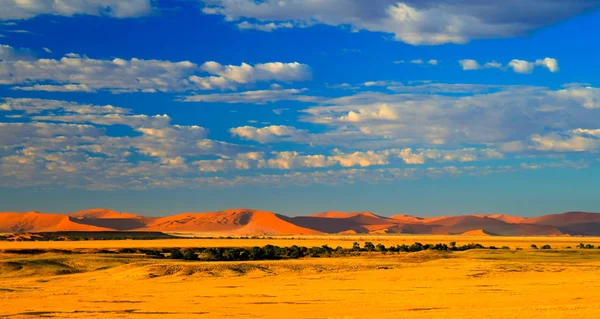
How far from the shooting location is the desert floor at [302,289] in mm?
27609

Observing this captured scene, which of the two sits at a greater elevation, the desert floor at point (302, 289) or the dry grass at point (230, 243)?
the dry grass at point (230, 243)

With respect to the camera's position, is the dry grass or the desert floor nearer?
the desert floor

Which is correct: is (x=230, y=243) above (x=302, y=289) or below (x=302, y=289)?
above

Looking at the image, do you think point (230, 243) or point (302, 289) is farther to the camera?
point (230, 243)

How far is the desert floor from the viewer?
90.6 ft

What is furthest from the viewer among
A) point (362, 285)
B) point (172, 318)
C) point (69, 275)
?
point (69, 275)

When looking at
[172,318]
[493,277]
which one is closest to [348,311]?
[172,318]

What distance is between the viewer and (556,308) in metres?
27.3

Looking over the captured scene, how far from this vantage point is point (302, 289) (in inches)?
1468

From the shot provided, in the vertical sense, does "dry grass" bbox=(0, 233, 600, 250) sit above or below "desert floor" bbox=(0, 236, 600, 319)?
above

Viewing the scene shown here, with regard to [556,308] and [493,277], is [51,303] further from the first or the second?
[493,277]

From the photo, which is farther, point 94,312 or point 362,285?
point 362,285

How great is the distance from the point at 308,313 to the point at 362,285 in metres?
12.7

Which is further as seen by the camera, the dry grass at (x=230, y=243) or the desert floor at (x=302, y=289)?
the dry grass at (x=230, y=243)
